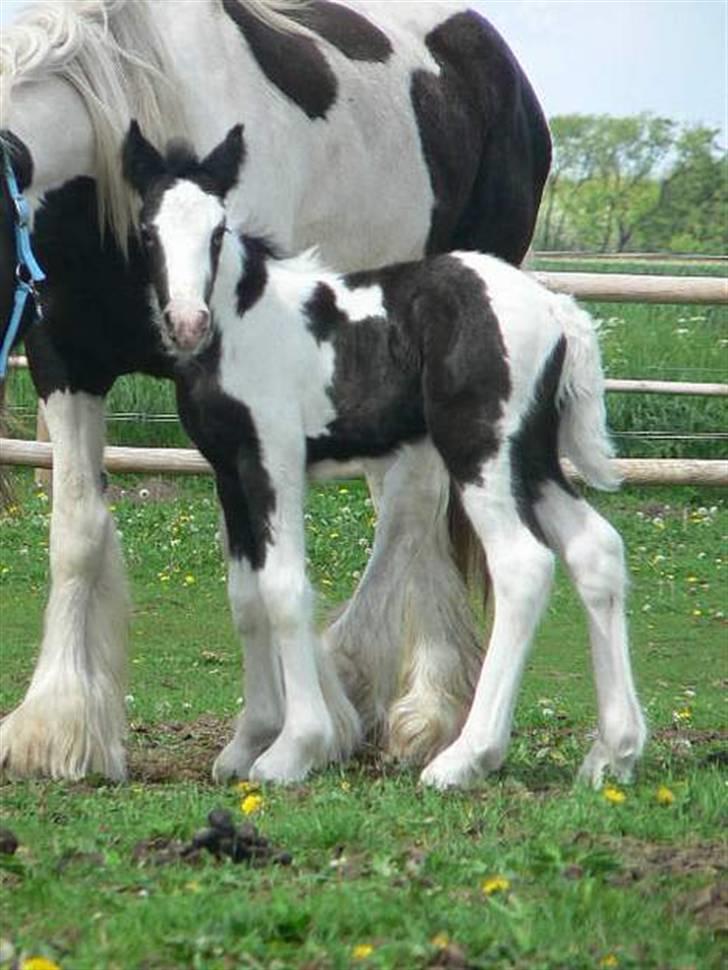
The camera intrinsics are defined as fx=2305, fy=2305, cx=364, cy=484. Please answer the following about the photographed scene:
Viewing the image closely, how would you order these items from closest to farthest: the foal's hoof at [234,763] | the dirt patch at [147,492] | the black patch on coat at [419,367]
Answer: the black patch on coat at [419,367], the foal's hoof at [234,763], the dirt patch at [147,492]

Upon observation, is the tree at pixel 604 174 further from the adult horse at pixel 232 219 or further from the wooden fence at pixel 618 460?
the adult horse at pixel 232 219

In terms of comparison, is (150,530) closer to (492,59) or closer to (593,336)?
(492,59)

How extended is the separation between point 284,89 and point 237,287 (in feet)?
3.13

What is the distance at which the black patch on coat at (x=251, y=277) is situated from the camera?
6121 millimetres

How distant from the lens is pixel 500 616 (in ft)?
19.3

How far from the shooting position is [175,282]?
19.0 ft

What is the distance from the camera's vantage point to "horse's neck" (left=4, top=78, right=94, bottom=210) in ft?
20.4

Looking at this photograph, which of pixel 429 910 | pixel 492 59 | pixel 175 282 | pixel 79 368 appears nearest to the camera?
pixel 429 910

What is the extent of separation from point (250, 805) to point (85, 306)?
65.9 inches

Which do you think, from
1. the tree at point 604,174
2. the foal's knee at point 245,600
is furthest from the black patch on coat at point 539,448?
the tree at point 604,174

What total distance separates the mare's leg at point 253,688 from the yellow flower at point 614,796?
1.18 m

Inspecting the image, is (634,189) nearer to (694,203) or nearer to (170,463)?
(694,203)

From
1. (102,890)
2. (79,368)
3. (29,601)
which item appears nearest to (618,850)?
(102,890)

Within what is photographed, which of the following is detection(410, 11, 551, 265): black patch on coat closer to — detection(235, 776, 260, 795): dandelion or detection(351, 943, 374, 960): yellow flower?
detection(235, 776, 260, 795): dandelion
